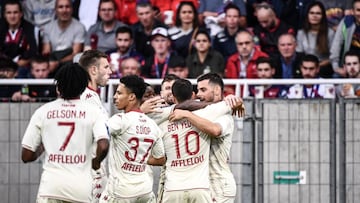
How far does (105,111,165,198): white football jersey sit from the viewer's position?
41.9ft

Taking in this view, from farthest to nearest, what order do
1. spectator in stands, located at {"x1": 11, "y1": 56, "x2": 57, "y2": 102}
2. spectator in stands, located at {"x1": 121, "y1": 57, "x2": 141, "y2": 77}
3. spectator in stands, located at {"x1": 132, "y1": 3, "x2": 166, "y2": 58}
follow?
spectator in stands, located at {"x1": 132, "y1": 3, "x2": 166, "y2": 58} → spectator in stands, located at {"x1": 121, "y1": 57, "x2": 141, "y2": 77} → spectator in stands, located at {"x1": 11, "y1": 56, "x2": 57, "y2": 102}

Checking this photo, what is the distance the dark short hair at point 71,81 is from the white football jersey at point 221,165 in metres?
2.91

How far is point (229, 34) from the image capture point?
63.1ft

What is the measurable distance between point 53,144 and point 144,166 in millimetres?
1822

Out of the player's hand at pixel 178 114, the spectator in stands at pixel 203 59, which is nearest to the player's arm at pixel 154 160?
the player's hand at pixel 178 114

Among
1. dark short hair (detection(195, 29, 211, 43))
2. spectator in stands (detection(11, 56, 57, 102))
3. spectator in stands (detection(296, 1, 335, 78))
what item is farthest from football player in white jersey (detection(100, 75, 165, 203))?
spectator in stands (detection(296, 1, 335, 78))

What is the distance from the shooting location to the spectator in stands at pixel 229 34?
1908 cm

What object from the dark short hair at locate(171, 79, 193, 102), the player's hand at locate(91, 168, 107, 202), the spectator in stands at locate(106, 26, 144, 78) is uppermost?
the spectator in stands at locate(106, 26, 144, 78)

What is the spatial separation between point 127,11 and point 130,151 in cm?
712

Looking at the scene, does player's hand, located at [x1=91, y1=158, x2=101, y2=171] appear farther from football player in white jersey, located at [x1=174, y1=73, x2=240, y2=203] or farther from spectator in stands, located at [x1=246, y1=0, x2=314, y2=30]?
spectator in stands, located at [x1=246, y1=0, x2=314, y2=30]

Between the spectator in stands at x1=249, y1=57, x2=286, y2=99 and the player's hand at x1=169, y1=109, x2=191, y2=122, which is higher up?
the spectator in stands at x1=249, y1=57, x2=286, y2=99

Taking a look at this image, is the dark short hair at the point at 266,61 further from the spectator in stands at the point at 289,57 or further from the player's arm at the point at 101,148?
the player's arm at the point at 101,148

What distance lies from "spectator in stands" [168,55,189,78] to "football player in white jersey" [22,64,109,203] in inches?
272

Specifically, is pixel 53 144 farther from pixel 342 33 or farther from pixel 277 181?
pixel 342 33
